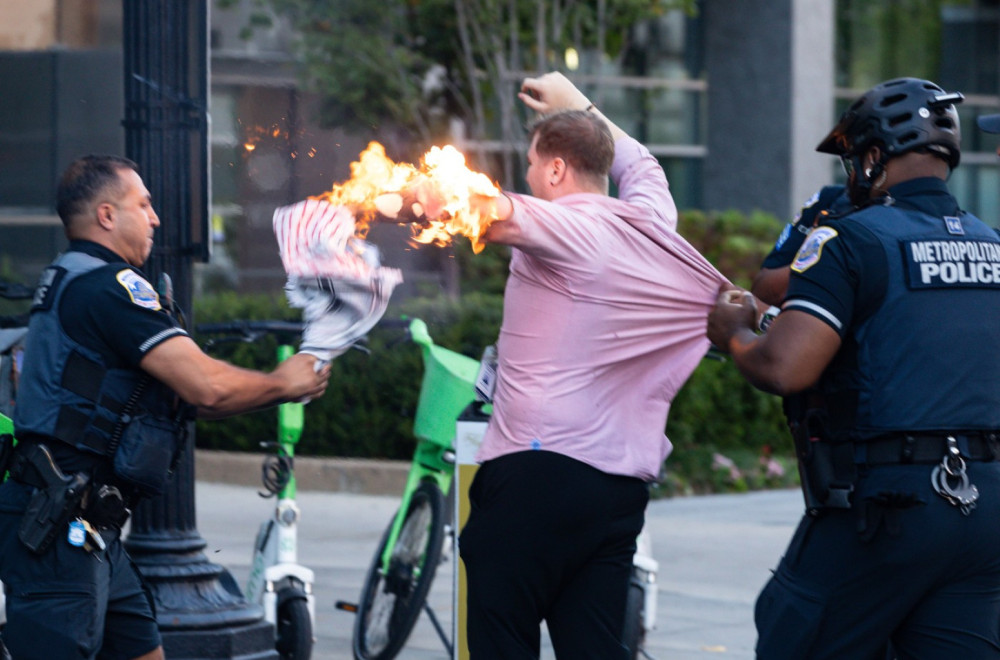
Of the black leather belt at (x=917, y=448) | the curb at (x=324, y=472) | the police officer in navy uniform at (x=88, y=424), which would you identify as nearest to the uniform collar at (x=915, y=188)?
the black leather belt at (x=917, y=448)

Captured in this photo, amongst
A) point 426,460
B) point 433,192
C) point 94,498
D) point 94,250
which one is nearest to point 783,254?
point 433,192

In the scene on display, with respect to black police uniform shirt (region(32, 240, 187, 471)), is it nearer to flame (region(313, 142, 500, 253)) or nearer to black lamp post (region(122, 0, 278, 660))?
flame (region(313, 142, 500, 253))

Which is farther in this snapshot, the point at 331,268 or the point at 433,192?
the point at 331,268

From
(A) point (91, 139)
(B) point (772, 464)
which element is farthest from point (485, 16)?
(A) point (91, 139)

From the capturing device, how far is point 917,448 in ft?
11.9

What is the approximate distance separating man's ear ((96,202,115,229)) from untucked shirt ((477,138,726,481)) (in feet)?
3.68

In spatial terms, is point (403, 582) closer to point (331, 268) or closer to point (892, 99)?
point (331, 268)

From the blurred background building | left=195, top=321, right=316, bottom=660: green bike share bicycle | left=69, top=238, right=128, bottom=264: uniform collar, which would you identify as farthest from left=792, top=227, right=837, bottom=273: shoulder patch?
left=195, top=321, right=316, bottom=660: green bike share bicycle

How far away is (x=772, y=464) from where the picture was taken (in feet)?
41.2

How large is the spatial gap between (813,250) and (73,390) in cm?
195

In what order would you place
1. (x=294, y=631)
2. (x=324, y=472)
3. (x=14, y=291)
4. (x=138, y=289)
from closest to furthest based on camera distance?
(x=138, y=289) → (x=14, y=291) → (x=294, y=631) → (x=324, y=472)

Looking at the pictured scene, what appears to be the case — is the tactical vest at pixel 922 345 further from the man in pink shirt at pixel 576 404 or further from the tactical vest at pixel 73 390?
the tactical vest at pixel 73 390

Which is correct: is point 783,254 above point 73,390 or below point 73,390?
above

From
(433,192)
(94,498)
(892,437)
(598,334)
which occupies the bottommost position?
(94,498)
